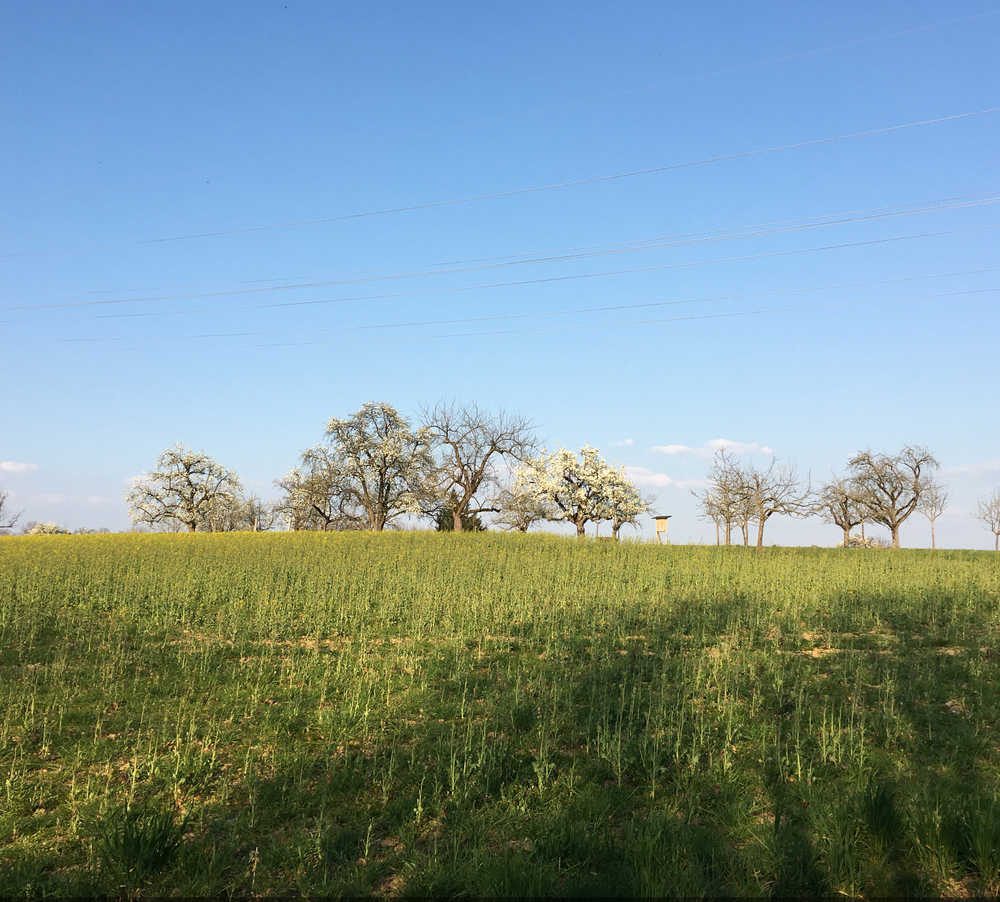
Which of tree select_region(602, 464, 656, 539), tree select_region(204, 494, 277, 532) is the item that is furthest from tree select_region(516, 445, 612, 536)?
tree select_region(204, 494, 277, 532)

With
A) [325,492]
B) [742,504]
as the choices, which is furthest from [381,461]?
[742,504]

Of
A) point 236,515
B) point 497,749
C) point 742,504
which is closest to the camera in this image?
point 497,749

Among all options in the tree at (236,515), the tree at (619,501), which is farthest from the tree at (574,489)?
the tree at (236,515)

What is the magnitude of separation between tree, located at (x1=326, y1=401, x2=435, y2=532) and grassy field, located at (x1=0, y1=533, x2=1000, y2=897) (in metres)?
42.7

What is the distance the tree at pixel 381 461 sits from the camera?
185 ft

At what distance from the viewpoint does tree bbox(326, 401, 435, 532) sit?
56438 mm

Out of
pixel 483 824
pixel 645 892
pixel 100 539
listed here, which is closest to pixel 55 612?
pixel 483 824

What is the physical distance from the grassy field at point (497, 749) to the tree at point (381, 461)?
4269cm

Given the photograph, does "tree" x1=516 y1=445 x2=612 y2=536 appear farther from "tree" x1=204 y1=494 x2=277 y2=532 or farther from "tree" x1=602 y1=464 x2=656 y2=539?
"tree" x1=204 y1=494 x2=277 y2=532

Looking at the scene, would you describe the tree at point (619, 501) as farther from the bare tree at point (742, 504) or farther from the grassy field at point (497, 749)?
the grassy field at point (497, 749)

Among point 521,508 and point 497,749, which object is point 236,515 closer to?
point 521,508

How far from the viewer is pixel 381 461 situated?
185 feet

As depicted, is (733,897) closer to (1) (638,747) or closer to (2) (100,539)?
(1) (638,747)

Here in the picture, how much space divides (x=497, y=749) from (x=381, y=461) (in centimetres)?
5151
